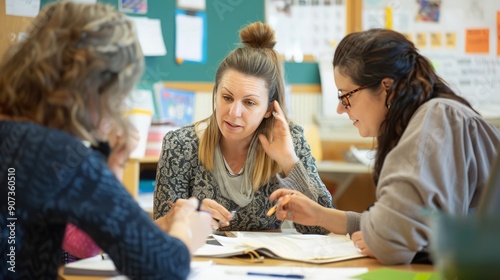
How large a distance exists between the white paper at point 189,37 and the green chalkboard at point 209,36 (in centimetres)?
3

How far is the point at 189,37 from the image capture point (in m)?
4.19

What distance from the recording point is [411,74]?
1.66 meters

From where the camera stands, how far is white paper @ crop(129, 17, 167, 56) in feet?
13.2

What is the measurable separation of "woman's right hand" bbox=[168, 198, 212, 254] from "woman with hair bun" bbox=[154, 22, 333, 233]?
0.81 meters

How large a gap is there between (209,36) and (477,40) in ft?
5.85

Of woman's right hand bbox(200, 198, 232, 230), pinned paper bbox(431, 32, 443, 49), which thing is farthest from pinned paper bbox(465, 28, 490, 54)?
woman's right hand bbox(200, 198, 232, 230)

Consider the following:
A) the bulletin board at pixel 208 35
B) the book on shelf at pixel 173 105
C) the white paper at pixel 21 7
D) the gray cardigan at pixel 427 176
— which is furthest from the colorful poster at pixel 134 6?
the gray cardigan at pixel 427 176

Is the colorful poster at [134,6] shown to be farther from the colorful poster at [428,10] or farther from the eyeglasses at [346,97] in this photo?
the eyeglasses at [346,97]

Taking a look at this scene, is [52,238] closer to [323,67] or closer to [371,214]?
[371,214]

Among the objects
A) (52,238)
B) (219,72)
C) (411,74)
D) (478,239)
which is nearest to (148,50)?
(219,72)

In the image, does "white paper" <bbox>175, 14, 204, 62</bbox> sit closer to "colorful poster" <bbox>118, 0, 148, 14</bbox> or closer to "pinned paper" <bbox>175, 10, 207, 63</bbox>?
"pinned paper" <bbox>175, 10, 207, 63</bbox>

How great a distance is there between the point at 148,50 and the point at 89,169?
3023 mm

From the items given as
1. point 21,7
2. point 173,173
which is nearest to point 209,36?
point 21,7

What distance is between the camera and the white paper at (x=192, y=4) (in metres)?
4.14
